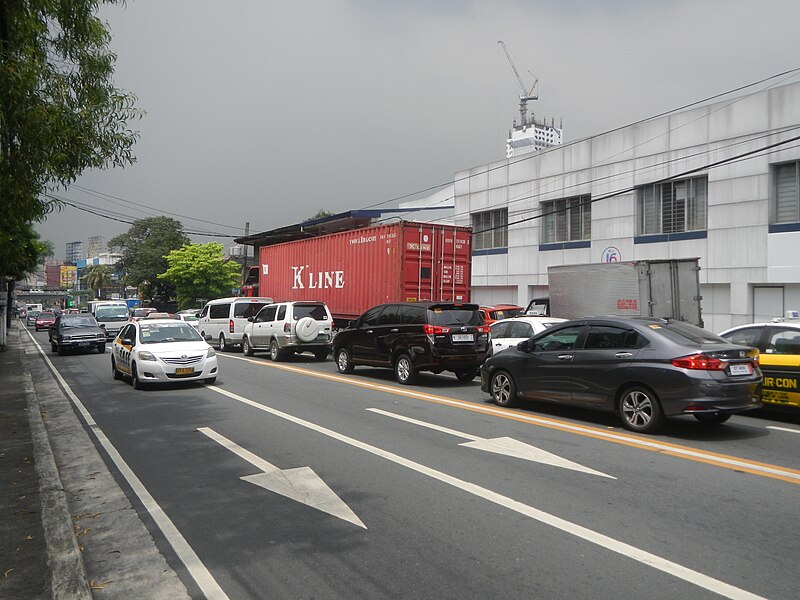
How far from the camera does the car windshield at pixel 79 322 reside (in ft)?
80.5

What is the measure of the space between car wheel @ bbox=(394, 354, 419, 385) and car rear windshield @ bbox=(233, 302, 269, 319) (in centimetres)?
1032

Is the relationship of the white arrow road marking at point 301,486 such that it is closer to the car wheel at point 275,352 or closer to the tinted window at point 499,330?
the tinted window at point 499,330

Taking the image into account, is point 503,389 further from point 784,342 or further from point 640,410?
point 784,342

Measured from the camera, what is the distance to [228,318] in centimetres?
2353

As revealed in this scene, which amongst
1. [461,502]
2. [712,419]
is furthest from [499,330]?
[461,502]

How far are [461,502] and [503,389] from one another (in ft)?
17.0

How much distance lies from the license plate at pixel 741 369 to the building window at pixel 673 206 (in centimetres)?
1778

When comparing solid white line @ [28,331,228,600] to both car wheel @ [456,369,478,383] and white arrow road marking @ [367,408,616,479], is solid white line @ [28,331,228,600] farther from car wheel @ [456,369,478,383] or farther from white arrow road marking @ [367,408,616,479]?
car wheel @ [456,369,478,383]

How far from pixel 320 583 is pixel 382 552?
0.58m

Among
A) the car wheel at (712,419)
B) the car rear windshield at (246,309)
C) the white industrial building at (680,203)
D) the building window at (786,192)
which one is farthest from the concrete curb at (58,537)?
the building window at (786,192)

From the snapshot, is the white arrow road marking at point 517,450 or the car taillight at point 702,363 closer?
the white arrow road marking at point 517,450

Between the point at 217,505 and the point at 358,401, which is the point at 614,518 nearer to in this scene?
the point at 217,505

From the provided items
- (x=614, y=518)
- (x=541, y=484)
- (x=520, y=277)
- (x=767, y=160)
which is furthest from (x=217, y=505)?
(x=520, y=277)

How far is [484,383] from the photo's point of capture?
1083cm
